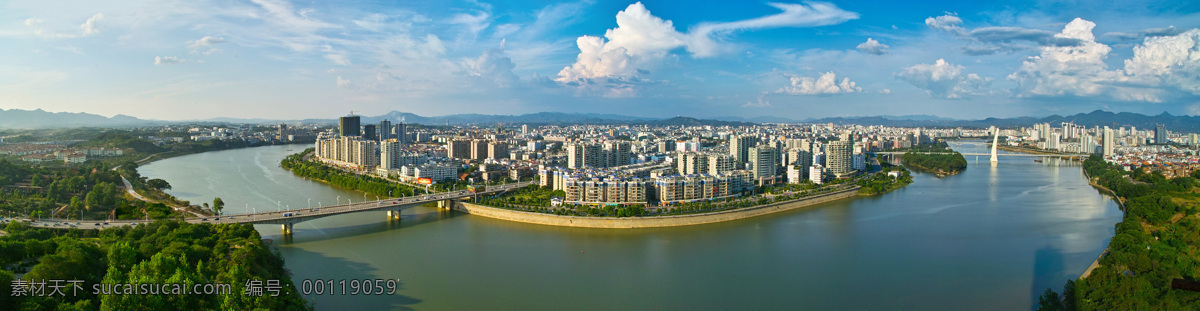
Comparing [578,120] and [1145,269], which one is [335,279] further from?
[578,120]

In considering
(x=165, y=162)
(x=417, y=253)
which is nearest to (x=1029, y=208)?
(x=417, y=253)

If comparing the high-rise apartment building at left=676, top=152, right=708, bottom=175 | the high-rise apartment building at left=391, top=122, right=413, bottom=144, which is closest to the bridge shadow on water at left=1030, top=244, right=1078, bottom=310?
the high-rise apartment building at left=676, top=152, right=708, bottom=175

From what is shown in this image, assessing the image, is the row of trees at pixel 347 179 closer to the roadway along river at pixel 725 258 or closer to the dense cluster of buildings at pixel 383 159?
the dense cluster of buildings at pixel 383 159

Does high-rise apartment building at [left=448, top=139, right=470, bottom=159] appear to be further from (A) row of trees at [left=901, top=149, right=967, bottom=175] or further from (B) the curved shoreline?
(A) row of trees at [left=901, top=149, right=967, bottom=175]

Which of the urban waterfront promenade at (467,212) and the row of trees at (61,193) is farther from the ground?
the row of trees at (61,193)

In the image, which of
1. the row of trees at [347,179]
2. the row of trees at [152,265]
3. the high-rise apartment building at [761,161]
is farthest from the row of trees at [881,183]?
the row of trees at [152,265]
